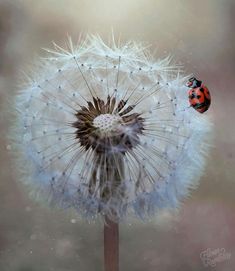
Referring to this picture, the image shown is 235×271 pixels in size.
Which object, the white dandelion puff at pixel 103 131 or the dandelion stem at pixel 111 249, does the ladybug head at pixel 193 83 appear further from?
the dandelion stem at pixel 111 249

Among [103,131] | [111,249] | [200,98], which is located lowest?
[111,249]

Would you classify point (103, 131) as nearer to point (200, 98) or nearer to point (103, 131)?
point (103, 131)

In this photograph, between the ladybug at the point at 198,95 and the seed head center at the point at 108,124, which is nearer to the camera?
the seed head center at the point at 108,124

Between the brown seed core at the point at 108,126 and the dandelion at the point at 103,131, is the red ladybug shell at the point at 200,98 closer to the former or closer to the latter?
the dandelion at the point at 103,131

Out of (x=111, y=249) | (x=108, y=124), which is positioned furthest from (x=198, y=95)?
(x=111, y=249)

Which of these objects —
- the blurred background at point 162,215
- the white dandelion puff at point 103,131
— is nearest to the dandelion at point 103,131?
the white dandelion puff at point 103,131

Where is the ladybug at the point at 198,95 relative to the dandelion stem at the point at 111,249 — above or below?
above

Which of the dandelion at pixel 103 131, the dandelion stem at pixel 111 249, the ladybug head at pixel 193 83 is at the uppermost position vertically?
the ladybug head at pixel 193 83
